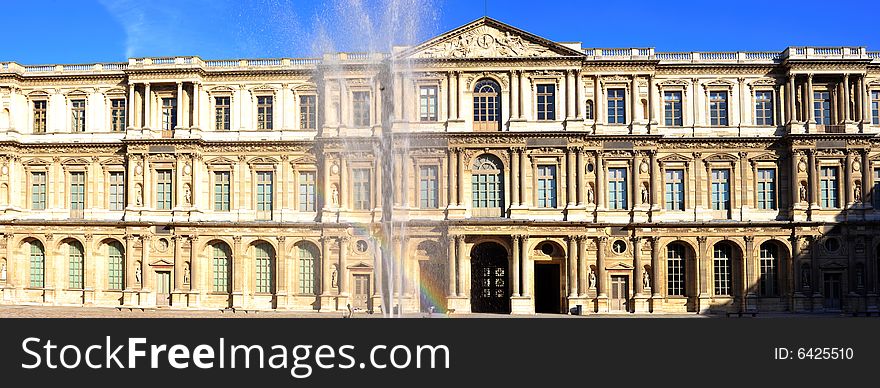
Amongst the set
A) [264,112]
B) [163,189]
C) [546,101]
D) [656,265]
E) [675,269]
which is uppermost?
[546,101]

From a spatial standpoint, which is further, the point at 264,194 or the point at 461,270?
the point at 264,194

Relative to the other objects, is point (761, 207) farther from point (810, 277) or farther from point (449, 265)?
point (449, 265)

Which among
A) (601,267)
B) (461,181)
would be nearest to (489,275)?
(461,181)

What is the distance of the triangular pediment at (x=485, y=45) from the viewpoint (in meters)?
40.8

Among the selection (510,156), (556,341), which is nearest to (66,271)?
(510,156)

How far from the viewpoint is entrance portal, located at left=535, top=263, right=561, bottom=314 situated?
136 feet

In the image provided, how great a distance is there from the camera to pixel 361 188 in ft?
138

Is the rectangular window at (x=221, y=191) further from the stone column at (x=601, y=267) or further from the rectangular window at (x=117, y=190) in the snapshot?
the stone column at (x=601, y=267)

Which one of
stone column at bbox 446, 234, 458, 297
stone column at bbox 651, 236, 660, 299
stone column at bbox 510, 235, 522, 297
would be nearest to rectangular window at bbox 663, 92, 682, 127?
stone column at bbox 651, 236, 660, 299

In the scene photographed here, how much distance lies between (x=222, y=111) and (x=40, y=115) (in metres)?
10.4

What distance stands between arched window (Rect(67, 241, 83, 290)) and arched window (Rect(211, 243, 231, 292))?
737 centimetres

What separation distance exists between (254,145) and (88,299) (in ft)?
39.5

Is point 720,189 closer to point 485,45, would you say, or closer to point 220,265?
point 485,45

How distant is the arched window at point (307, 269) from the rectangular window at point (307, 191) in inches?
79.8
